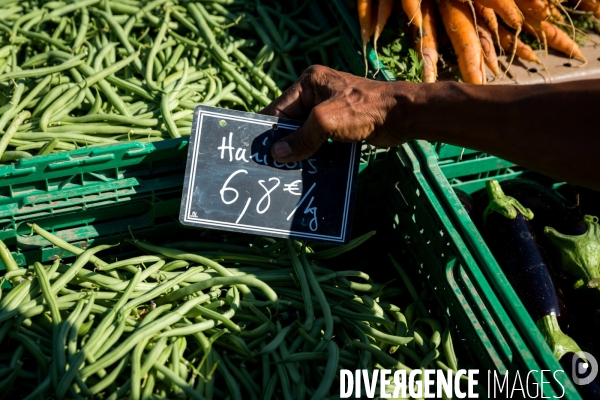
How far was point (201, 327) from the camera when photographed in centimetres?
190

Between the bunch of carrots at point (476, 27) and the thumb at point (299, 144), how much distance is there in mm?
862

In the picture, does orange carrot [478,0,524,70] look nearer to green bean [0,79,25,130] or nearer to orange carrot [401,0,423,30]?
orange carrot [401,0,423,30]

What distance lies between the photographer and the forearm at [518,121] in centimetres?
168

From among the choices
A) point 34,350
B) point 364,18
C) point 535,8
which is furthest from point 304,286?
point 535,8

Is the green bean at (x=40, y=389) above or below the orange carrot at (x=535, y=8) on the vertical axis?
below

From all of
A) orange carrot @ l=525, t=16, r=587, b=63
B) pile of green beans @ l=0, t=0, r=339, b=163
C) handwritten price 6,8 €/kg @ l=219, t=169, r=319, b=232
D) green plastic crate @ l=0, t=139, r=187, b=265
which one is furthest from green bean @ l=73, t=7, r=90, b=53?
orange carrot @ l=525, t=16, r=587, b=63

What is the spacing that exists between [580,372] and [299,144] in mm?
1198

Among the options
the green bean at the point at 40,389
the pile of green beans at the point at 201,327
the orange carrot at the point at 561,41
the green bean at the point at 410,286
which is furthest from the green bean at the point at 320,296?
the orange carrot at the point at 561,41

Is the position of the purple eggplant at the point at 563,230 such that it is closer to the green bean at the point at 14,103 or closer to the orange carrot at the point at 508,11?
the orange carrot at the point at 508,11

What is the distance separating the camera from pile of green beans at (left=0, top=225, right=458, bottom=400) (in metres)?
1.79

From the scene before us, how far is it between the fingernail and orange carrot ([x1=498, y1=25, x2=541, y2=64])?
1645mm

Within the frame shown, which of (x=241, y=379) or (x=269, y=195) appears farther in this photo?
(x=269, y=195)

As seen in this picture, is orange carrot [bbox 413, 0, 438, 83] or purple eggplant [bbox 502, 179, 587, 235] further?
orange carrot [bbox 413, 0, 438, 83]

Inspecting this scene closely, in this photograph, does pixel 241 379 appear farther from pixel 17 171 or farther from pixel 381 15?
pixel 381 15
